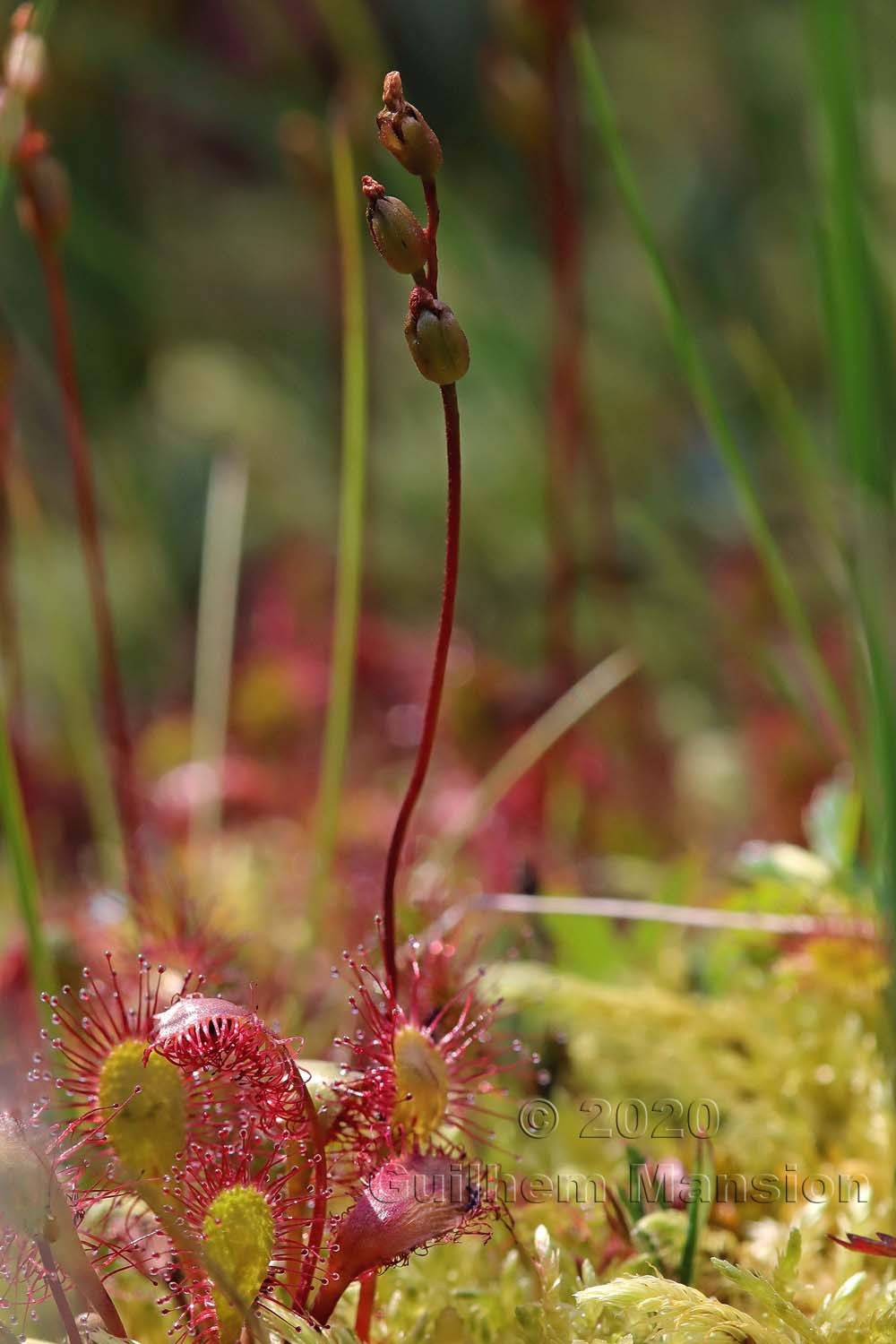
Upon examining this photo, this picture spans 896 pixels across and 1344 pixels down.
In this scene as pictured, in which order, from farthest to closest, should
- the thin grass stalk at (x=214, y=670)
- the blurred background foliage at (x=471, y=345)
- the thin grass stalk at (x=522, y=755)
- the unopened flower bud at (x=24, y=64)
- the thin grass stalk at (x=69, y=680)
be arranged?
the blurred background foliage at (x=471, y=345), the thin grass stalk at (x=214, y=670), the thin grass stalk at (x=69, y=680), the thin grass stalk at (x=522, y=755), the unopened flower bud at (x=24, y=64)

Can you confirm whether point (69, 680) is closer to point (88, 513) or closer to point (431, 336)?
point (88, 513)

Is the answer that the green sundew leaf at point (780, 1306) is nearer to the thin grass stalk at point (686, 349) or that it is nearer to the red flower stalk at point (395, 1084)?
the red flower stalk at point (395, 1084)

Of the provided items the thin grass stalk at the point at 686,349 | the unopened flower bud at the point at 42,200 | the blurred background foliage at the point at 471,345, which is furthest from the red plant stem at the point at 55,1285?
the blurred background foliage at the point at 471,345

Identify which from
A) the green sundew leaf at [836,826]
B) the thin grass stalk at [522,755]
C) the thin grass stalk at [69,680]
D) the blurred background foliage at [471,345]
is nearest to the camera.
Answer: the green sundew leaf at [836,826]

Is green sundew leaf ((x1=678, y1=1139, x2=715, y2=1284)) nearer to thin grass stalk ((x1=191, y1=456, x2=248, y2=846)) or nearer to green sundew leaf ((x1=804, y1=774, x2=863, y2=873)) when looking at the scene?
green sundew leaf ((x1=804, y1=774, x2=863, y2=873))

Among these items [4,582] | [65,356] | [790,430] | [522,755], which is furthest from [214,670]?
[790,430]

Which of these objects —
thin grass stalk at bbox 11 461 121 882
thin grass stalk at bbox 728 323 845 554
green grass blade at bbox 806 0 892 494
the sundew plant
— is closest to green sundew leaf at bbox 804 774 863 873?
the sundew plant

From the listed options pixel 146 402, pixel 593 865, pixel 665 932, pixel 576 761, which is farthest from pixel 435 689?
pixel 146 402
